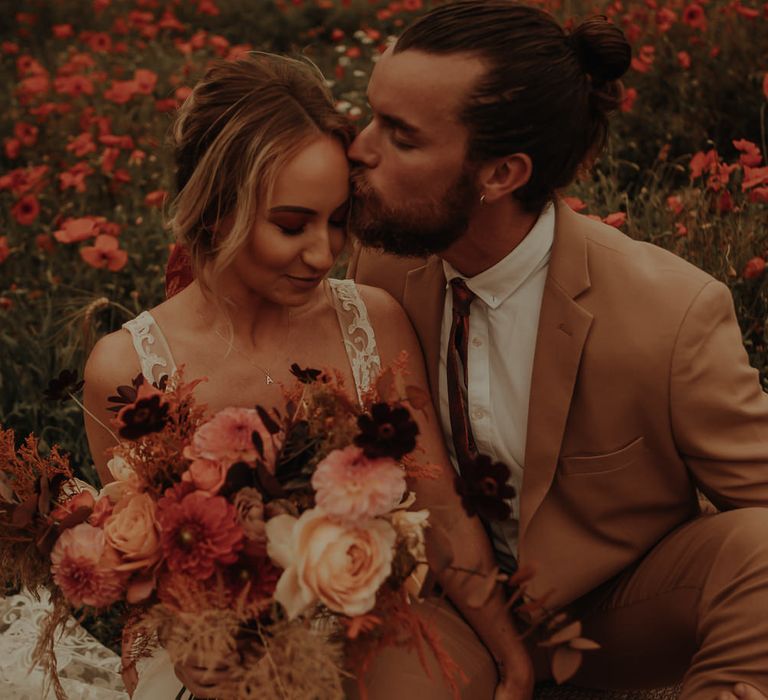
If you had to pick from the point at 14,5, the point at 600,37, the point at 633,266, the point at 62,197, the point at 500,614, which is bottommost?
the point at 14,5

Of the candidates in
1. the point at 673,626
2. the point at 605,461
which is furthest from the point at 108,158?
the point at 673,626

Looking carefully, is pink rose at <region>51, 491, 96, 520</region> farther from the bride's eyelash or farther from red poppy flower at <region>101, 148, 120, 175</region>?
red poppy flower at <region>101, 148, 120, 175</region>

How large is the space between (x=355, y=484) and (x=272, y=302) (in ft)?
3.81

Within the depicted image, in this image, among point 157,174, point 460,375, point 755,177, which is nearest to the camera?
point 460,375

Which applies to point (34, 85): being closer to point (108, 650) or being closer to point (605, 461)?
point (108, 650)

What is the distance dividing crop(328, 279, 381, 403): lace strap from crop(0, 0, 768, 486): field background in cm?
69

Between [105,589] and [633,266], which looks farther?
[633,266]

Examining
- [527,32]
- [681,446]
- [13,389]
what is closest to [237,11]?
[13,389]

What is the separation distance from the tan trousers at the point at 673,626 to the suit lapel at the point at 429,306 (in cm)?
64

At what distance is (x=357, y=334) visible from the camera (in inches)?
110

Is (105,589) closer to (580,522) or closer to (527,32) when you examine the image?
(580,522)

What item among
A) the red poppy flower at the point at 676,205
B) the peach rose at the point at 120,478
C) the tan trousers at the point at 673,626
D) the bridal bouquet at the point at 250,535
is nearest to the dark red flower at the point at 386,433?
the bridal bouquet at the point at 250,535

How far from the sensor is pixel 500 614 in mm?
2604

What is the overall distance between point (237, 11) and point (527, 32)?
21.9ft
